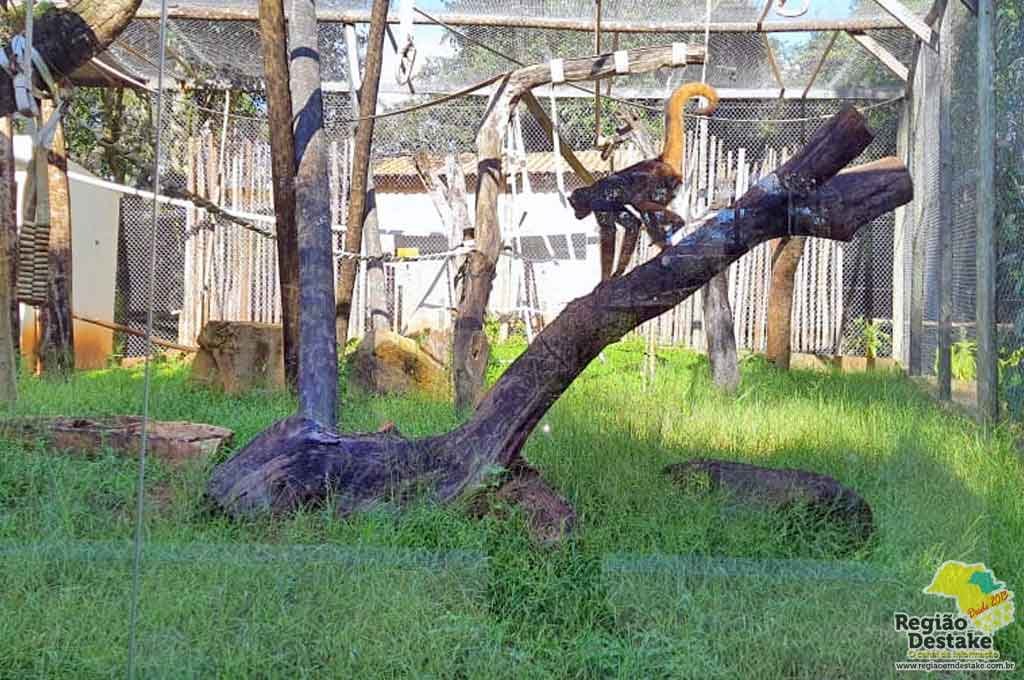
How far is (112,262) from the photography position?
2486mm

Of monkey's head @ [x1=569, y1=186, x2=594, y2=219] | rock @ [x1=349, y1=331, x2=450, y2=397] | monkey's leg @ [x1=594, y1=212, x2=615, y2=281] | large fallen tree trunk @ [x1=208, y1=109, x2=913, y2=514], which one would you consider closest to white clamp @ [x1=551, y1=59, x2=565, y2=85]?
monkey's head @ [x1=569, y1=186, x2=594, y2=219]

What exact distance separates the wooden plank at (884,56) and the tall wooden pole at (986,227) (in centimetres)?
47

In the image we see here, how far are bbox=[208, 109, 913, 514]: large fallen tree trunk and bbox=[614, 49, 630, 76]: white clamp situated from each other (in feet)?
1.73

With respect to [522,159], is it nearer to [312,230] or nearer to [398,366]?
[398,366]

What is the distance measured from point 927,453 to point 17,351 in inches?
90.5

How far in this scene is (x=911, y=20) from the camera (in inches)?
104

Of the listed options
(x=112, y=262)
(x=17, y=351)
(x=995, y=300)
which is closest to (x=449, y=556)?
(x=112, y=262)

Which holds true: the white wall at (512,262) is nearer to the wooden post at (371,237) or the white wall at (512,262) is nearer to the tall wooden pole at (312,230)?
the wooden post at (371,237)

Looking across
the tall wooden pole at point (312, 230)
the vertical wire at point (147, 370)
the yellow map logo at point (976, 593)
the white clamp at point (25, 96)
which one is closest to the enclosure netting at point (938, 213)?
the yellow map logo at point (976, 593)

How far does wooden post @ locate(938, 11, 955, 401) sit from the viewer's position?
8.86 ft

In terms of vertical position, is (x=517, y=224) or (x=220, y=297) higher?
(x=517, y=224)

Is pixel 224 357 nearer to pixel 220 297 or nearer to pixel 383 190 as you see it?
pixel 220 297

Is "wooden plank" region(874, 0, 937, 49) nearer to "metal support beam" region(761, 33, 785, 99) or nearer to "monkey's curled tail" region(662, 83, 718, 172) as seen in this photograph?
"metal support beam" region(761, 33, 785, 99)

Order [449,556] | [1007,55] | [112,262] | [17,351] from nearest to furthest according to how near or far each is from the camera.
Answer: [449,556] < [112,262] < [17,351] < [1007,55]
